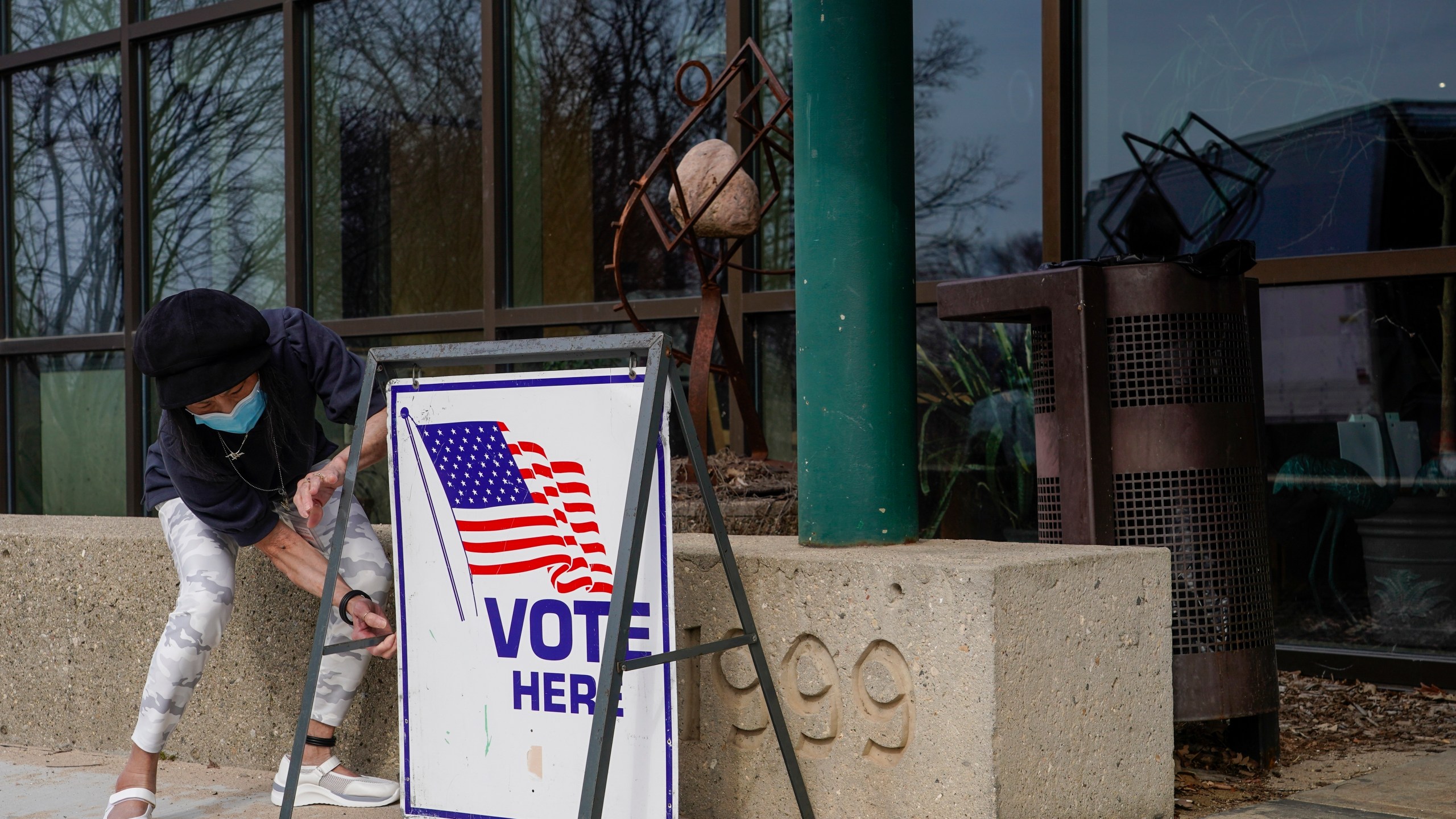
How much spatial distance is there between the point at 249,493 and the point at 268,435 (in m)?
0.16

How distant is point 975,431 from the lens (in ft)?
19.9

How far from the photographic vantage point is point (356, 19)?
7973mm

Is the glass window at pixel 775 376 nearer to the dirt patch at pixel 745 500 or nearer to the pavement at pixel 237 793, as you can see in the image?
the dirt patch at pixel 745 500

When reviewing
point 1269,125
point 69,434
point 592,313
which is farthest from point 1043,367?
point 69,434

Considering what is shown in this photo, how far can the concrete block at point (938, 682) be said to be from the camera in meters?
3.01

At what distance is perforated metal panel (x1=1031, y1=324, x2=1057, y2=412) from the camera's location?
13.0 feet

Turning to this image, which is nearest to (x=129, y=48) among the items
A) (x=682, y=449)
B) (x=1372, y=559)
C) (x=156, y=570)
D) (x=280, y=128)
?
(x=280, y=128)

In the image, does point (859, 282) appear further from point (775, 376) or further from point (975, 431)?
point (775, 376)

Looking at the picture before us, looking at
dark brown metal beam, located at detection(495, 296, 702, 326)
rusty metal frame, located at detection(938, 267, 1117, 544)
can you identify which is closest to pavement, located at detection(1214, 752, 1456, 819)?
rusty metal frame, located at detection(938, 267, 1117, 544)

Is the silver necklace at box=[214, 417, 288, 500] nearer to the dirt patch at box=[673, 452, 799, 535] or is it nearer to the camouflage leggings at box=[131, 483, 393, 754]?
the camouflage leggings at box=[131, 483, 393, 754]

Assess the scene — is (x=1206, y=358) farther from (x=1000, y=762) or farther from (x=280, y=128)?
(x=280, y=128)

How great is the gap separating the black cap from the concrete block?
1258 millimetres

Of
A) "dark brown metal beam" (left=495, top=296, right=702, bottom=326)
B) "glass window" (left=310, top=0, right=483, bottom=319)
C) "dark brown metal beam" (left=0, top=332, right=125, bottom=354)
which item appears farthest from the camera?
"dark brown metal beam" (left=0, top=332, right=125, bottom=354)

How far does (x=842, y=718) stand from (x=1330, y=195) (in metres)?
3.38
